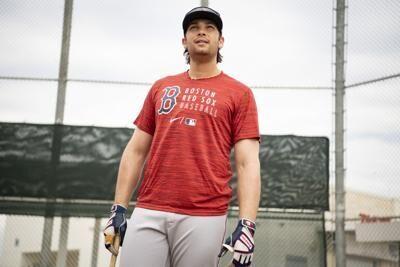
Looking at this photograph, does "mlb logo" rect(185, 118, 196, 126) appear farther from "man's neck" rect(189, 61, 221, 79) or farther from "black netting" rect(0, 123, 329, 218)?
"black netting" rect(0, 123, 329, 218)

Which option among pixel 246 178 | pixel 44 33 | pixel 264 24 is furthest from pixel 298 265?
pixel 44 33

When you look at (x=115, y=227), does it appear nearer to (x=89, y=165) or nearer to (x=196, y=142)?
(x=196, y=142)

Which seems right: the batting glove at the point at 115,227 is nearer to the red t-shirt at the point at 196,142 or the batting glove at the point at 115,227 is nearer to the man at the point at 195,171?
the man at the point at 195,171

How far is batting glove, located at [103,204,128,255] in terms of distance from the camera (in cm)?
214

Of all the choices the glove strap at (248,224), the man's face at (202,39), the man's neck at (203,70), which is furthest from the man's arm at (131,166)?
the glove strap at (248,224)

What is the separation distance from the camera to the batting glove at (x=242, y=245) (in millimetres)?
1886

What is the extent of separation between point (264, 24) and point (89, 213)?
145 inches

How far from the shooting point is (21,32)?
642 cm

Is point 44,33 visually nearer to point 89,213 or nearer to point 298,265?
point 89,213

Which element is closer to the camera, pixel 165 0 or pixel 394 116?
pixel 394 116

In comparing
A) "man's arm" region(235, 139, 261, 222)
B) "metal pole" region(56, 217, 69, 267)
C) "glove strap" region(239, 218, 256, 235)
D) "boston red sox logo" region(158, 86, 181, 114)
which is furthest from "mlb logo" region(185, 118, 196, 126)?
"metal pole" region(56, 217, 69, 267)

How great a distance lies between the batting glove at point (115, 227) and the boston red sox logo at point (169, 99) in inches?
22.4

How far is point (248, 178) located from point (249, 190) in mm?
61

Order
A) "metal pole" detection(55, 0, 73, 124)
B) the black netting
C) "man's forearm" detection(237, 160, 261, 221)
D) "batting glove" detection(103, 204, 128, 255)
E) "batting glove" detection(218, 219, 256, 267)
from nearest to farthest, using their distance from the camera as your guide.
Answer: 1. "batting glove" detection(218, 219, 256, 267)
2. "man's forearm" detection(237, 160, 261, 221)
3. "batting glove" detection(103, 204, 128, 255)
4. the black netting
5. "metal pole" detection(55, 0, 73, 124)
